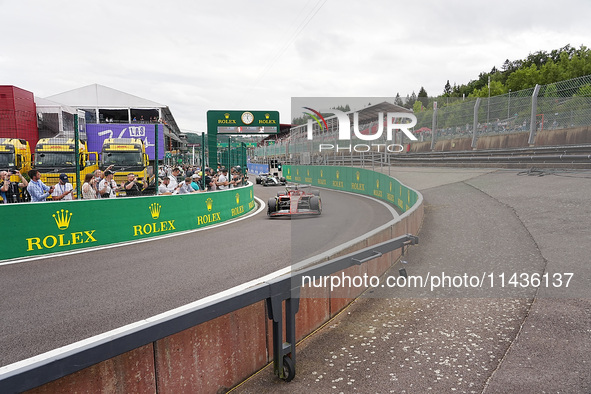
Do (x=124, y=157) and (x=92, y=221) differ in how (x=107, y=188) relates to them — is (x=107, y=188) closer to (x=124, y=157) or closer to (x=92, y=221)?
(x=92, y=221)

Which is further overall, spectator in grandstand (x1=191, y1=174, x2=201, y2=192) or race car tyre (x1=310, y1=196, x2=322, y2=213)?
race car tyre (x1=310, y1=196, x2=322, y2=213)

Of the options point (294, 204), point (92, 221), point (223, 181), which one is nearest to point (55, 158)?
point (223, 181)

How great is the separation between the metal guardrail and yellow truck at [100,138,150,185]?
14847 millimetres

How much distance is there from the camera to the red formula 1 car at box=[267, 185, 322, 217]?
13656 millimetres

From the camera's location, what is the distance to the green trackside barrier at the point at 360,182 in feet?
47.1

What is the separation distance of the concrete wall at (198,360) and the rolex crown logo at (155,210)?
7309 mm

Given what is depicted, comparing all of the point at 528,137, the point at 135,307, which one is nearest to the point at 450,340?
the point at 135,307

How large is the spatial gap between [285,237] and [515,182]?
8.18 metres

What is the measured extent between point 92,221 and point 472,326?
8.03m

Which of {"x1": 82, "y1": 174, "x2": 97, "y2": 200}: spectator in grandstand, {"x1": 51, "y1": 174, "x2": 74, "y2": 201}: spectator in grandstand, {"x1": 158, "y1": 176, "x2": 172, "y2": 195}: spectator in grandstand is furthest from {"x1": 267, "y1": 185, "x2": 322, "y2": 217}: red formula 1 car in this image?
{"x1": 51, "y1": 174, "x2": 74, "y2": 201}: spectator in grandstand

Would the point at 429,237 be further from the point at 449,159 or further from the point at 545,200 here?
the point at 449,159

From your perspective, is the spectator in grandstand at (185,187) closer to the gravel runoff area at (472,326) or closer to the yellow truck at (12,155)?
the yellow truck at (12,155)

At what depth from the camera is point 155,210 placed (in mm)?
10039

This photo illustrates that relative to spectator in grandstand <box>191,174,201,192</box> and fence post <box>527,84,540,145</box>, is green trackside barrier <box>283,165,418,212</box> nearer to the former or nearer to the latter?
fence post <box>527,84,540,145</box>
